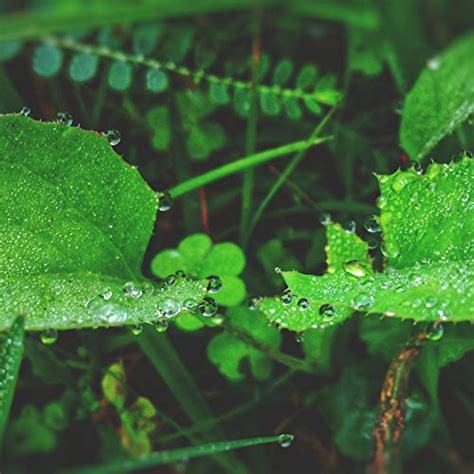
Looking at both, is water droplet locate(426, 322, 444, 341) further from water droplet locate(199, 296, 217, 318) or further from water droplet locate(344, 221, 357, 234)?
water droplet locate(199, 296, 217, 318)

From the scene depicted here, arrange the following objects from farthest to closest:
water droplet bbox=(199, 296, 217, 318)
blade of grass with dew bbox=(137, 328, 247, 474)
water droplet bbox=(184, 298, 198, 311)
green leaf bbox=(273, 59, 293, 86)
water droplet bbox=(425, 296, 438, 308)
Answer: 1. green leaf bbox=(273, 59, 293, 86)
2. blade of grass with dew bbox=(137, 328, 247, 474)
3. water droplet bbox=(199, 296, 217, 318)
4. water droplet bbox=(184, 298, 198, 311)
5. water droplet bbox=(425, 296, 438, 308)

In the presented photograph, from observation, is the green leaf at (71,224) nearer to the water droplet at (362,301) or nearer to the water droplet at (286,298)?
the water droplet at (286,298)

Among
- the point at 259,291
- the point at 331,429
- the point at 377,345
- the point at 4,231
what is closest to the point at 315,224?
the point at 259,291

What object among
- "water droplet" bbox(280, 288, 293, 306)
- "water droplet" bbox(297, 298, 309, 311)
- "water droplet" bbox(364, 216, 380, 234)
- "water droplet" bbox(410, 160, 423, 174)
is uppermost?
"water droplet" bbox(410, 160, 423, 174)

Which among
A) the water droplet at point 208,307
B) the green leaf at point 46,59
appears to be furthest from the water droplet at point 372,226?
the green leaf at point 46,59

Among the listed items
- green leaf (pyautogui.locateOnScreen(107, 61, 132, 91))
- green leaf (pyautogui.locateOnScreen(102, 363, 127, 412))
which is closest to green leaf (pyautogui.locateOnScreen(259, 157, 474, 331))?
green leaf (pyautogui.locateOnScreen(102, 363, 127, 412))

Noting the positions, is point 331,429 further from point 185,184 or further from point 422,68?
point 422,68

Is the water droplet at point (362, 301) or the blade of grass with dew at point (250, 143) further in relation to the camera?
the blade of grass with dew at point (250, 143)
